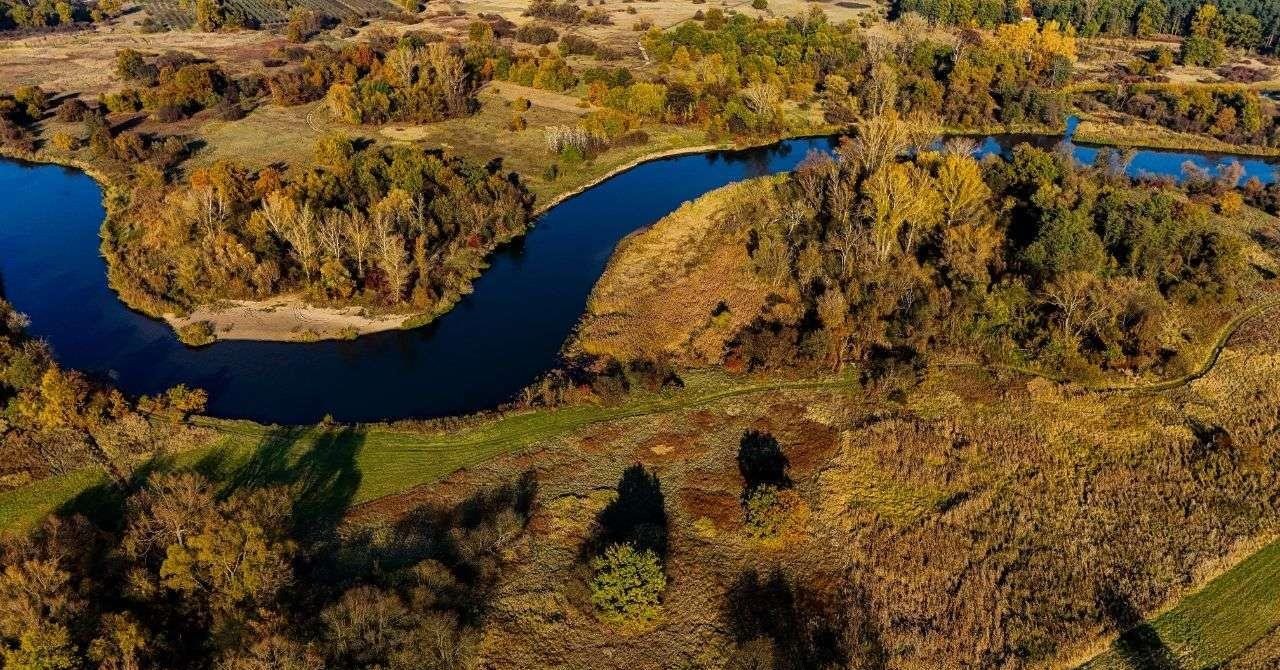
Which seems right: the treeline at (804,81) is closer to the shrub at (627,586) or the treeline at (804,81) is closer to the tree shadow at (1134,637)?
the shrub at (627,586)

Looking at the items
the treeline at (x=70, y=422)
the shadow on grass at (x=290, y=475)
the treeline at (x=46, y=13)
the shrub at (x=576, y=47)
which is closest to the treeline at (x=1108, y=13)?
the shrub at (x=576, y=47)

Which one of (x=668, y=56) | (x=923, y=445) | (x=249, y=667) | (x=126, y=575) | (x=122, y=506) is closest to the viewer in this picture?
(x=249, y=667)

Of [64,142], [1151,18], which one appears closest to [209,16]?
[64,142]

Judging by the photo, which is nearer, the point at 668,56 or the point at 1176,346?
the point at 1176,346

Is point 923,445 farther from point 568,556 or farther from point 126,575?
point 126,575

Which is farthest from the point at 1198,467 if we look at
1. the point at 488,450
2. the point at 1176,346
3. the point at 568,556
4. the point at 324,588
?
the point at 324,588

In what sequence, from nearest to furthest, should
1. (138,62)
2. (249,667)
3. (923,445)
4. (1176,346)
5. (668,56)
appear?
(249,667) → (923,445) → (1176,346) → (138,62) → (668,56)

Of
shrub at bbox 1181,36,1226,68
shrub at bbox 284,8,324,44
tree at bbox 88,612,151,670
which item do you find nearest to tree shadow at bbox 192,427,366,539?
tree at bbox 88,612,151,670

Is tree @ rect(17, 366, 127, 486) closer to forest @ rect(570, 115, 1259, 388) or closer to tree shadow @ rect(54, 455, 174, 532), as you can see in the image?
tree shadow @ rect(54, 455, 174, 532)

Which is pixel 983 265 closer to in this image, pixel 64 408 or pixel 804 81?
pixel 64 408
